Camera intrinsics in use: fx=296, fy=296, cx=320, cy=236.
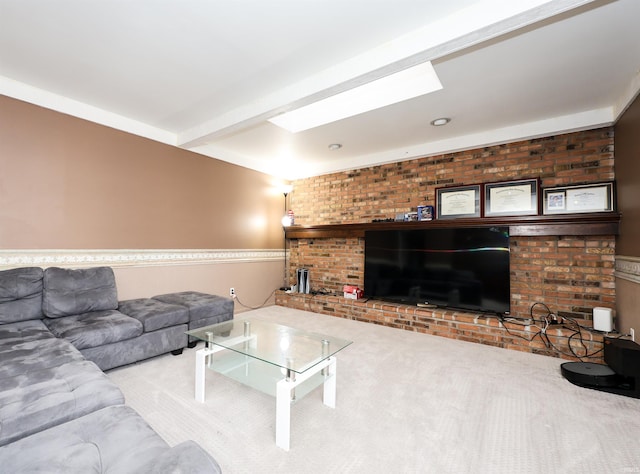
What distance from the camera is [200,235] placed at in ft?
13.4

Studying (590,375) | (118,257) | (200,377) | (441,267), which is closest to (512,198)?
(441,267)

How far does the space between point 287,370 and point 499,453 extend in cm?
120

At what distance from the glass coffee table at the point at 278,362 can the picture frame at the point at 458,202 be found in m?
2.52

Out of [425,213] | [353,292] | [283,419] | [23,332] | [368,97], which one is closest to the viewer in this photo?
[283,419]

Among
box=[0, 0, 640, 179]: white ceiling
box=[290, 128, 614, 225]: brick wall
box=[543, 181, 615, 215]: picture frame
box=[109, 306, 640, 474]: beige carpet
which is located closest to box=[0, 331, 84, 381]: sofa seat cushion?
box=[109, 306, 640, 474]: beige carpet

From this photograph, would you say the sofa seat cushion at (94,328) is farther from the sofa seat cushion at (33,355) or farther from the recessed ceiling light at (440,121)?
the recessed ceiling light at (440,121)

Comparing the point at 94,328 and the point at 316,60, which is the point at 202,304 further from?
the point at 316,60

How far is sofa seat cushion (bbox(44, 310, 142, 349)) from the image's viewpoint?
2.22 m

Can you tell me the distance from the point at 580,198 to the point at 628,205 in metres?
0.48

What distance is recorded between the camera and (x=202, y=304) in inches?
123

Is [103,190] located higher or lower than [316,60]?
lower

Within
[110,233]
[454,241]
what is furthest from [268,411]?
[454,241]

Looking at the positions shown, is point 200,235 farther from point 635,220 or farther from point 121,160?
point 635,220

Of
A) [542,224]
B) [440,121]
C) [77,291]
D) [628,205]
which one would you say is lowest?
[77,291]
